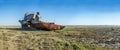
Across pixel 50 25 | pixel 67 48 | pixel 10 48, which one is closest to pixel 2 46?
pixel 10 48

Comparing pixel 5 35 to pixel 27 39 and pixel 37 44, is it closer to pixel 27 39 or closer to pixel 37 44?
pixel 27 39

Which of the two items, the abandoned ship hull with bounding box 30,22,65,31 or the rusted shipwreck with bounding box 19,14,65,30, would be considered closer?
the abandoned ship hull with bounding box 30,22,65,31

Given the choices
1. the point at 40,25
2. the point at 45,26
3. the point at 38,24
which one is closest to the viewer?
the point at 45,26

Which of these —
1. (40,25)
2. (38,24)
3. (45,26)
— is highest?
(38,24)

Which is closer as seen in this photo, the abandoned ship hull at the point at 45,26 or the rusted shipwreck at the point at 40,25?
the abandoned ship hull at the point at 45,26

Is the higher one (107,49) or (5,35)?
(5,35)

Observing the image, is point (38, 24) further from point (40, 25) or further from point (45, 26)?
point (45, 26)

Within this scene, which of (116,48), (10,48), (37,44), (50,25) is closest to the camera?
(10,48)

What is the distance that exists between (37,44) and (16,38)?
2.72m

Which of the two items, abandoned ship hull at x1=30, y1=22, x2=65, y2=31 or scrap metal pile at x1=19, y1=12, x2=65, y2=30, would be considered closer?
abandoned ship hull at x1=30, y1=22, x2=65, y2=31

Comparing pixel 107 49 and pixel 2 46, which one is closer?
pixel 2 46

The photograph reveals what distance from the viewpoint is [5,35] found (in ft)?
82.5

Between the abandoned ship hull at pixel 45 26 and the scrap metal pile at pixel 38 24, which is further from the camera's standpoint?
the scrap metal pile at pixel 38 24

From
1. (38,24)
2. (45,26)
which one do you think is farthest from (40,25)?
(45,26)
